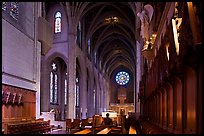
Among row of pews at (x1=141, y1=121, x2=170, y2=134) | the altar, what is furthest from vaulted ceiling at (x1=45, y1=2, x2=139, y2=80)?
row of pews at (x1=141, y1=121, x2=170, y2=134)

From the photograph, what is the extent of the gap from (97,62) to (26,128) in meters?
26.6

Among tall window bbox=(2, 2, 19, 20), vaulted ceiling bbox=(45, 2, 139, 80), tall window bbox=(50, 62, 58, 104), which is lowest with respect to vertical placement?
tall window bbox=(50, 62, 58, 104)

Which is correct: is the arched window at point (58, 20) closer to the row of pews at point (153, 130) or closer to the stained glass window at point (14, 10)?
the stained glass window at point (14, 10)

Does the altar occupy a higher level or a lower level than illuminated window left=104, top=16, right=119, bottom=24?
lower

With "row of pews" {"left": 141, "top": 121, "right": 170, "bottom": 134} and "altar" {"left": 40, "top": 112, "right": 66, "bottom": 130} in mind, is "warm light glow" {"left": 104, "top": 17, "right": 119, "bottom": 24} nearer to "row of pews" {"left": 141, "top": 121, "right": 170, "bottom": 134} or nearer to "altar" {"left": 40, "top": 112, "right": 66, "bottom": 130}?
"altar" {"left": 40, "top": 112, "right": 66, "bottom": 130}

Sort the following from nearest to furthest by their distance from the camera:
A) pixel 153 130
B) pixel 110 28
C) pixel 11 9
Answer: pixel 153 130, pixel 11 9, pixel 110 28

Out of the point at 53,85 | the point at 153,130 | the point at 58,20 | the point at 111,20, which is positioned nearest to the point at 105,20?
the point at 111,20

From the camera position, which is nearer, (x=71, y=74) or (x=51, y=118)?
(x=51, y=118)

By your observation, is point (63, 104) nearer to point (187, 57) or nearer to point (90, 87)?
point (90, 87)

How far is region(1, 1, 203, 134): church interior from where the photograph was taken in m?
4.13

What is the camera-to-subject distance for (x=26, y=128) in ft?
43.7

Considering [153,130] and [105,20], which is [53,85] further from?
[153,130]

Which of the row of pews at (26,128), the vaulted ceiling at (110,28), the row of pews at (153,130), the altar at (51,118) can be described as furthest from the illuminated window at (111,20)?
the row of pews at (153,130)

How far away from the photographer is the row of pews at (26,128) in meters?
12.1
